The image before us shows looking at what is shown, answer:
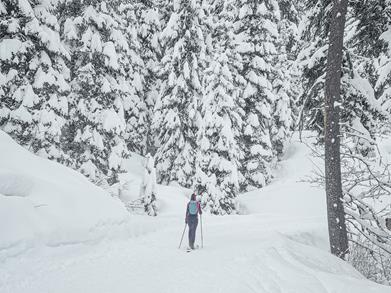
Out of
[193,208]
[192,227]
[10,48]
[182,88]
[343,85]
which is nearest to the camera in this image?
[343,85]

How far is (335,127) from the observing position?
9.09m

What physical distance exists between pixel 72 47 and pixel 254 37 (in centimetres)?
1117

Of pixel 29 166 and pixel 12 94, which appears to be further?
pixel 12 94

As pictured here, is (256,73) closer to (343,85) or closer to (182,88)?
(182,88)

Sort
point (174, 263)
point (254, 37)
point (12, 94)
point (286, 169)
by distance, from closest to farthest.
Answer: point (174, 263) < point (12, 94) < point (254, 37) < point (286, 169)

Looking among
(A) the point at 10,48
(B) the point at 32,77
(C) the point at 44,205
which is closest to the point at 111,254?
(C) the point at 44,205

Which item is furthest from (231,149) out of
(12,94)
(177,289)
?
(177,289)

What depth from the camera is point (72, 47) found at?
60.7 feet

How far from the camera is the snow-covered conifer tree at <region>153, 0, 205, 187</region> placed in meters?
22.4

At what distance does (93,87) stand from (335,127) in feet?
42.5

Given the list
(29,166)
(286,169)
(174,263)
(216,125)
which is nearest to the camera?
(174,263)

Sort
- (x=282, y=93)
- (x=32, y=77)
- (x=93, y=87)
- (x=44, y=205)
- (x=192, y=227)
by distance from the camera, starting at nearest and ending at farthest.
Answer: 1. (x=44, y=205)
2. (x=192, y=227)
3. (x=32, y=77)
4. (x=93, y=87)
5. (x=282, y=93)

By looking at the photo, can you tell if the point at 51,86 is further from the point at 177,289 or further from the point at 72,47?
the point at 177,289

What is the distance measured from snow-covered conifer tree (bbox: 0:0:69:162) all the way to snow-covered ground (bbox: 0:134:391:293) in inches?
182
